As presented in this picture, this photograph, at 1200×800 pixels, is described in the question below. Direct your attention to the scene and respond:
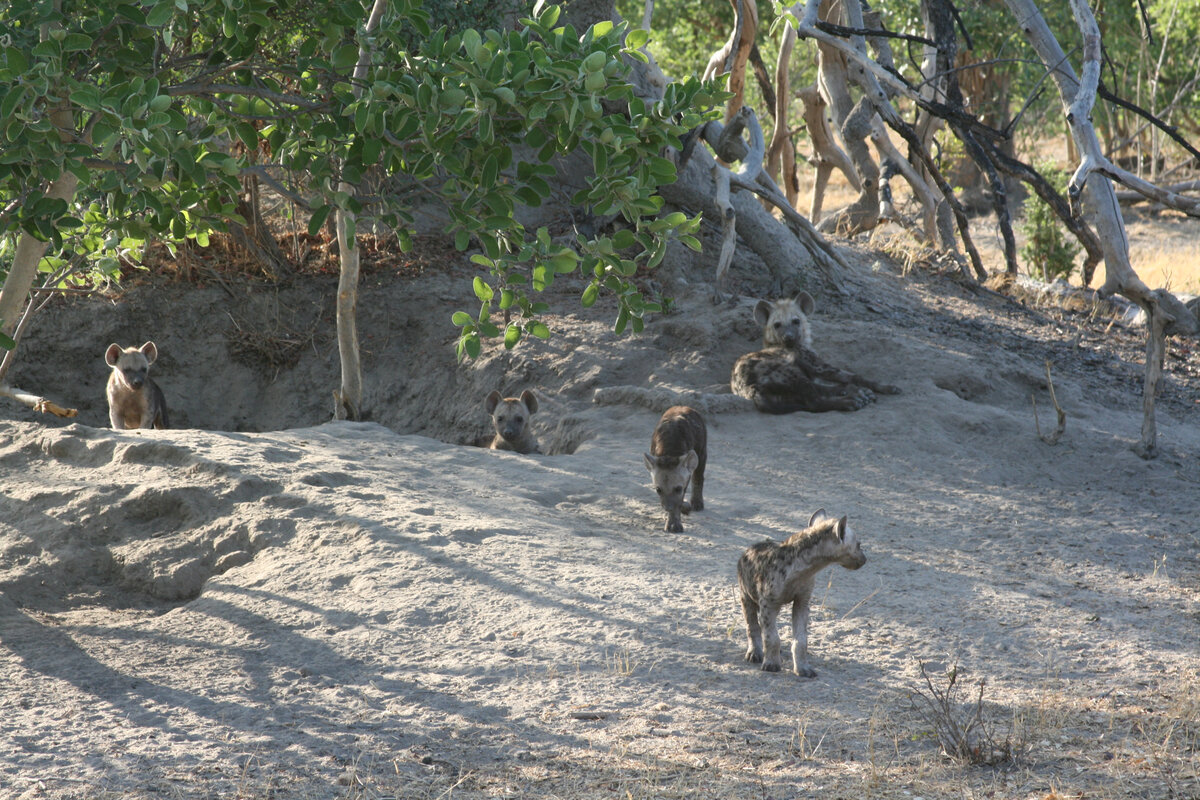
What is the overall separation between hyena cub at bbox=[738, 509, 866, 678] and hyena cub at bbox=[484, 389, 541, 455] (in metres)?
3.77

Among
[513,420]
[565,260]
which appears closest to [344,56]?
[565,260]

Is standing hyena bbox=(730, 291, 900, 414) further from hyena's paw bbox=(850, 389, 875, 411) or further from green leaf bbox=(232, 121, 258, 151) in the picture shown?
green leaf bbox=(232, 121, 258, 151)

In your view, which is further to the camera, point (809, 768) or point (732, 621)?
point (732, 621)

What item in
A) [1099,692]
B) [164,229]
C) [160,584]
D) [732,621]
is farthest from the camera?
[160,584]

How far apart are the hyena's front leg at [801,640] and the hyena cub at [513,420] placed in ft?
12.9

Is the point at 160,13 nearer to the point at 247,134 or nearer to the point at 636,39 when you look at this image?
the point at 247,134

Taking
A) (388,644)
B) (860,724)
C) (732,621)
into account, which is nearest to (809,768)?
(860,724)

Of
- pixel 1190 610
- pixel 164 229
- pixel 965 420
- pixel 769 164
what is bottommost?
pixel 1190 610

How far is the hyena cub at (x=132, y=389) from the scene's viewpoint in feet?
27.4

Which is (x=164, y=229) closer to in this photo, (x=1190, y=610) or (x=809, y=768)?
(x=809, y=768)

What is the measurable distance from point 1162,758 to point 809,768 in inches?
50.0

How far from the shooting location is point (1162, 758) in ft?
12.0

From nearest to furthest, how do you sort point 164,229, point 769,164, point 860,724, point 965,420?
point 860,724
point 164,229
point 965,420
point 769,164

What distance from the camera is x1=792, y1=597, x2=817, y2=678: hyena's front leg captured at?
4.32 m
